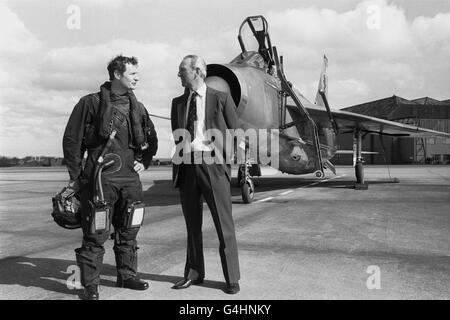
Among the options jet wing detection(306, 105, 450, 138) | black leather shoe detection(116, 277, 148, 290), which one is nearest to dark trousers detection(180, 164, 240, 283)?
black leather shoe detection(116, 277, 148, 290)

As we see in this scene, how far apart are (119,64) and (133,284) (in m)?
2.02

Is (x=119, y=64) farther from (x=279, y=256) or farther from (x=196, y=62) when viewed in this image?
(x=279, y=256)

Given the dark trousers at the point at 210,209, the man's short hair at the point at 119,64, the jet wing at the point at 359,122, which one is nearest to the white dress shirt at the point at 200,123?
the dark trousers at the point at 210,209

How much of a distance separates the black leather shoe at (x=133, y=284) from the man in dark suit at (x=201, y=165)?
29cm

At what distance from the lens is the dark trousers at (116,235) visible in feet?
11.6

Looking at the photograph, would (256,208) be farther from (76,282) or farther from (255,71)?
(76,282)

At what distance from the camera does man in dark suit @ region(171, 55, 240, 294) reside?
3.86 meters

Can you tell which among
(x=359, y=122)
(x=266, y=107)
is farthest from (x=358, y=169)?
(x=266, y=107)

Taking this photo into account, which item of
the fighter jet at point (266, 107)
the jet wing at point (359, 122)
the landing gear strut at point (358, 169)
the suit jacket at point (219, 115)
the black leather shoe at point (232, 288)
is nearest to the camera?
the black leather shoe at point (232, 288)

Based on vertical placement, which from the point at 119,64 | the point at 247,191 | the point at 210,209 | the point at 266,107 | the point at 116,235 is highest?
the point at 266,107

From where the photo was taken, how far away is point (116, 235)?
396 centimetres

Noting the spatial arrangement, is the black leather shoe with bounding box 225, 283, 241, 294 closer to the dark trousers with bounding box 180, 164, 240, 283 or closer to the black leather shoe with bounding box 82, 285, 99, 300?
the dark trousers with bounding box 180, 164, 240, 283

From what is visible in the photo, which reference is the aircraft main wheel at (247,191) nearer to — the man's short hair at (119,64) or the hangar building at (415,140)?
the man's short hair at (119,64)
